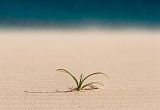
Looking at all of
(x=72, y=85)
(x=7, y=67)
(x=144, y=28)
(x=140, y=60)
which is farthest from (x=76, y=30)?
(x=72, y=85)

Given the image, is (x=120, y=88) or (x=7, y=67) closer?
(x=120, y=88)

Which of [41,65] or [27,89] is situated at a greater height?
[41,65]

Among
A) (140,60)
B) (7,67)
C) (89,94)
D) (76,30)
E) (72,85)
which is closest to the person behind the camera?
(89,94)

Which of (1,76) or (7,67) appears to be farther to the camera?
(7,67)

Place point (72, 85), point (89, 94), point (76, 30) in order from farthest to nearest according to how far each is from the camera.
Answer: point (76, 30), point (72, 85), point (89, 94)

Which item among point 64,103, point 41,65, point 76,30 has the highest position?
point 76,30

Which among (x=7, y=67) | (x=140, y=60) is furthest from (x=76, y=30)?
(x=7, y=67)

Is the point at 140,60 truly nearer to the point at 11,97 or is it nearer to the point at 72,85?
the point at 72,85

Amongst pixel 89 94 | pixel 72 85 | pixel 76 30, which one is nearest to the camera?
pixel 89 94

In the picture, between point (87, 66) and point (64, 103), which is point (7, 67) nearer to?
point (87, 66)
